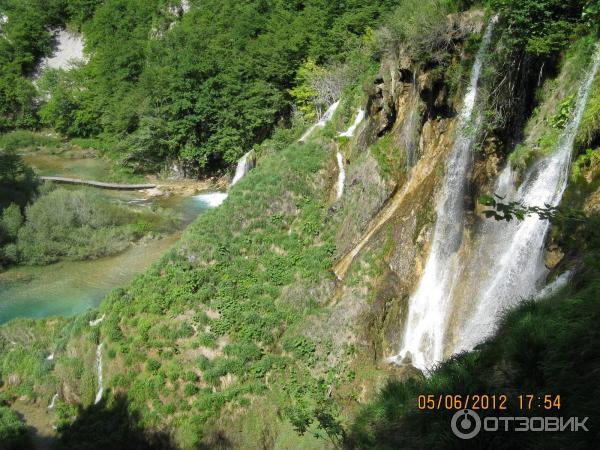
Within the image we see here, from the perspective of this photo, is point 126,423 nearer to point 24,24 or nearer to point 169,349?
point 169,349

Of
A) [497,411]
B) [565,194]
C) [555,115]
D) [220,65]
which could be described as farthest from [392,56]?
[220,65]

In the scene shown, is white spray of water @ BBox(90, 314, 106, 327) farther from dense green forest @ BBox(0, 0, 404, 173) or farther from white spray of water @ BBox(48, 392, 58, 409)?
dense green forest @ BBox(0, 0, 404, 173)

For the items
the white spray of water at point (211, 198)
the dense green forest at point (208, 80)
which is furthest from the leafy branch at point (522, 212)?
the white spray of water at point (211, 198)

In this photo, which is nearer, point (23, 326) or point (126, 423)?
point (126, 423)

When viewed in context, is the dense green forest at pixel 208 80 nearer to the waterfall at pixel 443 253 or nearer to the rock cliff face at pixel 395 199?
the rock cliff face at pixel 395 199

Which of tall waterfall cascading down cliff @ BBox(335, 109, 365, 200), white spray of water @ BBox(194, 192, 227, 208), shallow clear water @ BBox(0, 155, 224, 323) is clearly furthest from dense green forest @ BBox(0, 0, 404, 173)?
shallow clear water @ BBox(0, 155, 224, 323)

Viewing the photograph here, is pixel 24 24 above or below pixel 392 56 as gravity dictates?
above

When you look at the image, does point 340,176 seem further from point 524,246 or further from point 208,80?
point 208,80
